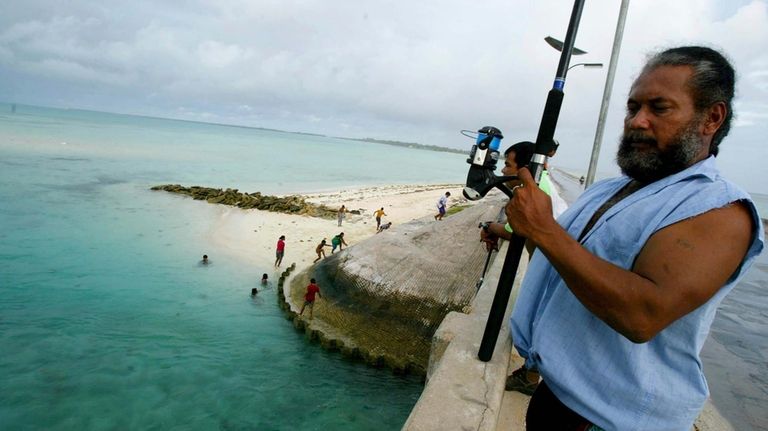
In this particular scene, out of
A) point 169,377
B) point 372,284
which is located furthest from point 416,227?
point 169,377

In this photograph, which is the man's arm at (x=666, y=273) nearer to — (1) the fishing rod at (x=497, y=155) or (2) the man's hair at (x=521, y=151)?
(1) the fishing rod at (x=497, y=155)

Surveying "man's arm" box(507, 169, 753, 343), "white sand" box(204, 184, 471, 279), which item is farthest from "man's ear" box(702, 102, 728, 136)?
"white sand" box(204, 184, 471, 279)

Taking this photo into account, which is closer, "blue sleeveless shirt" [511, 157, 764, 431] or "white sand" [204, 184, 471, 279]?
"blue sleeveless shirt" [511, 157, 764, 431]

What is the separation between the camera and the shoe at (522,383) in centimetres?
334

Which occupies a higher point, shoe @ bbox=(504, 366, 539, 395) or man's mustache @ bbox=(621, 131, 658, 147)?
man's mustache @ bbox=(621, 131, 658, 147)

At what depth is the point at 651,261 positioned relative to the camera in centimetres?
142

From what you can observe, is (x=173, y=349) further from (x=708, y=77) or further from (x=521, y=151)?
(x=708, y=77)

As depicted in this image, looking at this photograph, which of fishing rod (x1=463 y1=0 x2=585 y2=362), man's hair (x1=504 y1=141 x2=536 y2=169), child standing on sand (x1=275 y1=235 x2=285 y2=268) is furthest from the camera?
child standing on sand (x1=275 y1=235 x2=285 y2=268)

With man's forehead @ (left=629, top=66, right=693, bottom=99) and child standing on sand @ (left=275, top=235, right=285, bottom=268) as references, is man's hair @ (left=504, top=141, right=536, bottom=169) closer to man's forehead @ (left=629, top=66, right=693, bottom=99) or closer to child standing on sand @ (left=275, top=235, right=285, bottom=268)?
man's forehead @ (left=629, top=66, right=693, bottom=99)

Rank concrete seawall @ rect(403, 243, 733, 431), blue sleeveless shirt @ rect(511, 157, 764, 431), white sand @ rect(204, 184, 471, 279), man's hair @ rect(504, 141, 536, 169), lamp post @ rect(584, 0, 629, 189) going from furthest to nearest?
1. white sand @ rect(204, 184, 471, 279)
2. lamp post @ rect(584, 0, 629, 189)
3. man's hair @ rect(504, 141, 536, 169)
4. concrete seawall @ rect(403, 243, 733, 431)
5. blue sleeveless shirt @ rect(511, 157, 764, 431)

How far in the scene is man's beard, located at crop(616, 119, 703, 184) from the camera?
66.7 inches

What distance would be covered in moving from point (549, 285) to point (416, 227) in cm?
1561

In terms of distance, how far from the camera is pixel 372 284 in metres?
13.4

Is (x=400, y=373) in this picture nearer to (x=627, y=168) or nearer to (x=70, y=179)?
(x=627, y=168)
